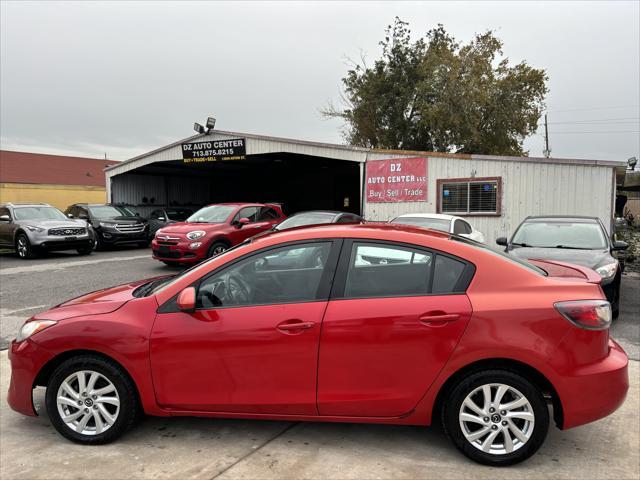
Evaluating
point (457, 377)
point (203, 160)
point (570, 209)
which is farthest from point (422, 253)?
point (203, 160)

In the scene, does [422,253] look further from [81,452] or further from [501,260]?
[81,452]

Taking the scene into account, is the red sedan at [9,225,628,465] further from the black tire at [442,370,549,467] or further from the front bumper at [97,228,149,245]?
the front bumper at [97,228,149,245]

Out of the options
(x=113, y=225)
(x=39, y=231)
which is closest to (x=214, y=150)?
(x=113, y=225)

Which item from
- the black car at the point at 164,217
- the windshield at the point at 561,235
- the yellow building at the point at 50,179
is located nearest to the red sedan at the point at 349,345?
the windshield at the point at 561,235

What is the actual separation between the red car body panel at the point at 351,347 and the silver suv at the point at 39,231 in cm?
1217

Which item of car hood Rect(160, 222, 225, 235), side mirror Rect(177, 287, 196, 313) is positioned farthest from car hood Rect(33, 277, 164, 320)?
car hood Rect(160, 222, 225, 235)

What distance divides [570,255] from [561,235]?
3.60 feet

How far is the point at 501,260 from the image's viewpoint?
3137 mm

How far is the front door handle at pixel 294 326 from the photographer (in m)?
3.01

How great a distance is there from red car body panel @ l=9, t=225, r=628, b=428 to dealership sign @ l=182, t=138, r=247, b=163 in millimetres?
16149

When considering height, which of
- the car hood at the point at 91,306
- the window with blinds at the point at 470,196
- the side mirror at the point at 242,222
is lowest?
the car hood at the point at 91,306

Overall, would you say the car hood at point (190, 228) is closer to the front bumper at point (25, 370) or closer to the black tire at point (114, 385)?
the front bumper at point (25, 370)

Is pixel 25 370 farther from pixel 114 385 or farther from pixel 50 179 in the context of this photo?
pixel 50 179

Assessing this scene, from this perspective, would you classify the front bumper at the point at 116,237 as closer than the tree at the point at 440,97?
Yes
